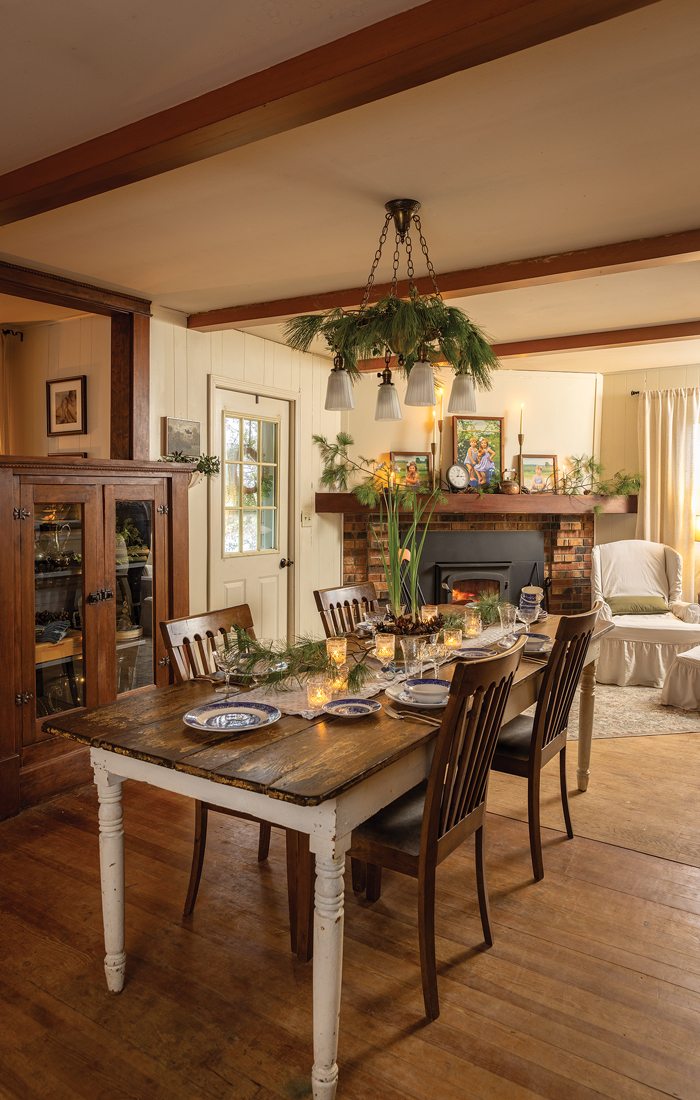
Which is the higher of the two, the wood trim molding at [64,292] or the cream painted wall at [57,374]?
the wood trim molding at [64,292]

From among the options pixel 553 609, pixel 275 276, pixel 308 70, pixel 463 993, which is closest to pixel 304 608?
pixel 553 609

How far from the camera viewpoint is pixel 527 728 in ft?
9.07

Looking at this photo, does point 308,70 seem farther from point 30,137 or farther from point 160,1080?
point 160,1080

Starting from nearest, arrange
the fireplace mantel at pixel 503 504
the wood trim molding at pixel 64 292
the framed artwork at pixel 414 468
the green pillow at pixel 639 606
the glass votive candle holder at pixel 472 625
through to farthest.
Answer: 1. the glass votive candle holder at pixel 472 625
2. the wood trim molding at pixel 64 292
3. the green pillow at pixel 639 606
4. the fireplace mantel at pixel 503 504
5. the framed artwork at pixel 414 468

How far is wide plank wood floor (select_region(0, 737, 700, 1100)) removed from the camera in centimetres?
166

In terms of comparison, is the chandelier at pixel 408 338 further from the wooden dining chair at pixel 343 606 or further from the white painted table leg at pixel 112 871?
the white painted table leg at pixel 112 871

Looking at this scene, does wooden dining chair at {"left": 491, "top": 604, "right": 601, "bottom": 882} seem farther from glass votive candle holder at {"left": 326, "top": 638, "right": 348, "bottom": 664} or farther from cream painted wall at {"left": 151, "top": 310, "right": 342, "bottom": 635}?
cream painted wall at {"left": 151, "top": 310, "right": 342, "bottom": 635}

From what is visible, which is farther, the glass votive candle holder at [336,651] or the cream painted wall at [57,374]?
the cream painted wall at [57,374]

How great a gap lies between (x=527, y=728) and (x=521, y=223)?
1998mm

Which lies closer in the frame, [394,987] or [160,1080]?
[160,1080]

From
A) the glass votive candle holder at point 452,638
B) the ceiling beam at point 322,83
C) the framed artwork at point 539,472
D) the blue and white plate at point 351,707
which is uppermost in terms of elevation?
the ceiling beam at point 322,83

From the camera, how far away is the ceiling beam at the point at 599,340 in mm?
4488

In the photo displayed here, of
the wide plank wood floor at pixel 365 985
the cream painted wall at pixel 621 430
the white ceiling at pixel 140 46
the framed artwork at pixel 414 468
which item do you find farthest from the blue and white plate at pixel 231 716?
the cream painted wall at pixel 621 430

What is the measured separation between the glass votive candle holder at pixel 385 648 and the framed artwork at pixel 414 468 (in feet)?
10.2
